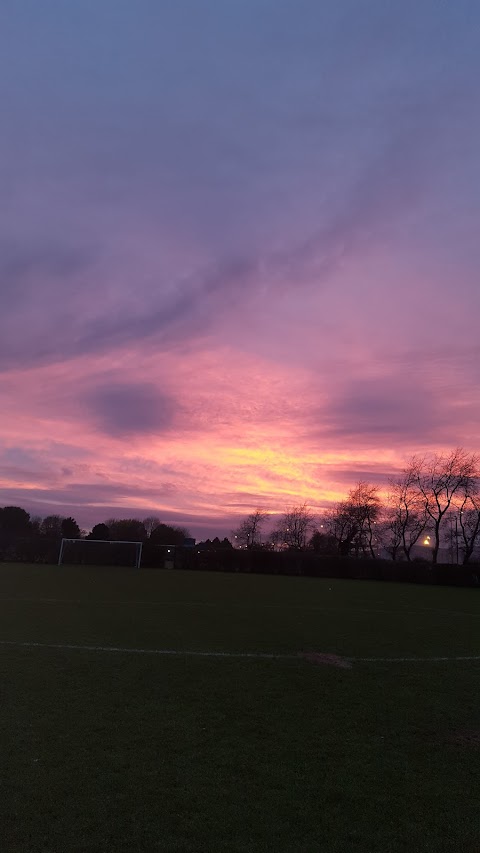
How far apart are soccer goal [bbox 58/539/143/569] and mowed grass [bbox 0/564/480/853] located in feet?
148

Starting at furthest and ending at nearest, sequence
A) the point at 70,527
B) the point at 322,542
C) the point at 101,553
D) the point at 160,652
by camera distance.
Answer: the point at 70,527 → the point at 322,542 → the point at 101,553 → the point at 160,652

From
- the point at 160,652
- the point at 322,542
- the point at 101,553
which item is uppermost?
the point at 322,542

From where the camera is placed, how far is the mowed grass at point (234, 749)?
3766mm

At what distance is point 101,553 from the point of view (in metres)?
55.5

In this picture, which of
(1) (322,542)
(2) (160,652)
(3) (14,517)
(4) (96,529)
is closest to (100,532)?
(4) (96,529)

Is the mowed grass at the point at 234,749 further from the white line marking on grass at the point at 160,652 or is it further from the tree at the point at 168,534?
the tree at the point at 168,534

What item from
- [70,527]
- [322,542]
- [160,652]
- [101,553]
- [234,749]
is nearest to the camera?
[234,749]

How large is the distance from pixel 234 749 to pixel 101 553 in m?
52.8

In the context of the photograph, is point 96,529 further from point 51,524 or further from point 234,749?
point 234,749

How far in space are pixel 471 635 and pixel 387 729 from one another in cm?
919

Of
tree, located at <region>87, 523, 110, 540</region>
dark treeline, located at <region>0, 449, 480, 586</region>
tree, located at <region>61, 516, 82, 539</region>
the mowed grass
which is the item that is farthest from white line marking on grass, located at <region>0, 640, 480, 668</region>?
tree, located at <region>61, 516, 82, 539</region>

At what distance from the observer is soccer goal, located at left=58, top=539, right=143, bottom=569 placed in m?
54.8

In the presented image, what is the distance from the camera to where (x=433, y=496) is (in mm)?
63594

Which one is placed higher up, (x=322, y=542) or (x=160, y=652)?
(x=322, y=542)
